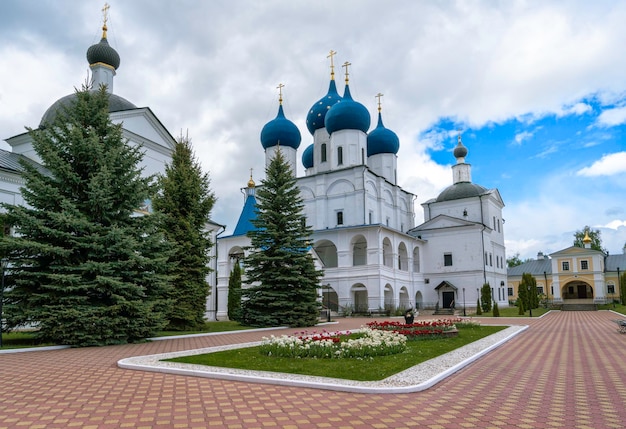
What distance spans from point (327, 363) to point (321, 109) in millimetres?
32917

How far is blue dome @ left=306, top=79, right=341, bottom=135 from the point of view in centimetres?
3922

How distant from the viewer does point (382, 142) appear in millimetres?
40000

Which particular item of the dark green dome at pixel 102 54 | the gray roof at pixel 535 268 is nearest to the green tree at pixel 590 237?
the gray roof at pixel 535 268

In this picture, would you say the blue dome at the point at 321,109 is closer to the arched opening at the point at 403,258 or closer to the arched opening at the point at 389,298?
the arched opening at the point at 403,258

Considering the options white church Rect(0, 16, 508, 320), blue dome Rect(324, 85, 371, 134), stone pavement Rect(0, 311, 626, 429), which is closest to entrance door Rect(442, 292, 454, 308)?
white church Rect(0, 16, 508, 320)

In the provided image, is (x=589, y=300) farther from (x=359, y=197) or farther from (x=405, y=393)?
(x=405, y=393)

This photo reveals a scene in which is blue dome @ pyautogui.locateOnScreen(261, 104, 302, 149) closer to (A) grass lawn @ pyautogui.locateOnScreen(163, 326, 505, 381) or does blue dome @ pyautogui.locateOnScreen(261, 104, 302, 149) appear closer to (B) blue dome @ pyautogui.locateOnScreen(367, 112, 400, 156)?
(B) blue dome @ pyautogui.locateOnScreen(367, 112, 400, 156)

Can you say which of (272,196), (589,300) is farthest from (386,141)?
(589,300)

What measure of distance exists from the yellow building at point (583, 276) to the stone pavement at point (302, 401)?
45930 millimetres

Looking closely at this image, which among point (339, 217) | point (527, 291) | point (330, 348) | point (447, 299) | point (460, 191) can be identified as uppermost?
point (460, 191)

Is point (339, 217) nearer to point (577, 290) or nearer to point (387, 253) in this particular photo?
point (387, 253)

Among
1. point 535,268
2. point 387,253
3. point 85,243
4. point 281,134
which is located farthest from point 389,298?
point 535,268

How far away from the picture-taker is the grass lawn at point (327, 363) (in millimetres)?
7578

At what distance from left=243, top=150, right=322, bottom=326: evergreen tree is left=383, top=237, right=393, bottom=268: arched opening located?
14287 millimetres
